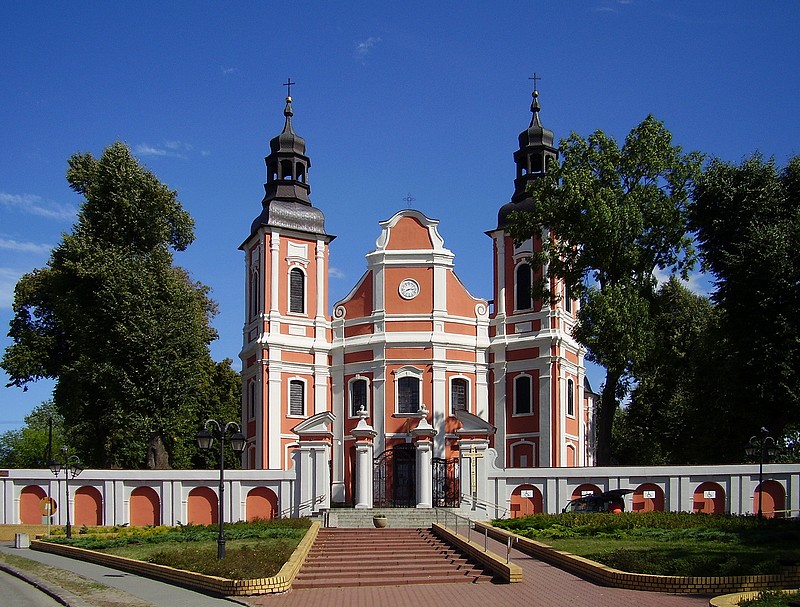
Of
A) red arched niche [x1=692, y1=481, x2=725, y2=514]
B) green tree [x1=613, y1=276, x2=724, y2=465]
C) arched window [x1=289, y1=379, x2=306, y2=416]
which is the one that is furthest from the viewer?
green tree [x1=613, y1=276, x2=724, y2=465]

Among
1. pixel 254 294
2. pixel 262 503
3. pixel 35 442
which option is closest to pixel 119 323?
pixel 254 294

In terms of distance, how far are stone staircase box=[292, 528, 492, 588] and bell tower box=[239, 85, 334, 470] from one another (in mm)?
15002

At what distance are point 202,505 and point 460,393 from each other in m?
12.2

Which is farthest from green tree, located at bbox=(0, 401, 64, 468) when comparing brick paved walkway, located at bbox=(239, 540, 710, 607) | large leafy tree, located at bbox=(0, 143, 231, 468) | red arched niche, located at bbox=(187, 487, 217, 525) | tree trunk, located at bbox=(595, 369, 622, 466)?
brick paved walkway, located at bbox=(239, 540, 710, 607)

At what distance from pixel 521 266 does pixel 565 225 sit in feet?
29.2

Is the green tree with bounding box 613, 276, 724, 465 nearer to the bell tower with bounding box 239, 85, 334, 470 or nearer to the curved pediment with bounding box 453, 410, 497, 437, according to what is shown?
the curved pediment with bounding box 453, 410, 497, 437

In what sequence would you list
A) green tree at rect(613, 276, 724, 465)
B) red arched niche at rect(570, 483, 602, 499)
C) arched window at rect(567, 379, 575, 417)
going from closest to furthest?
red arched niche at rect(570, 483, 602, 499) → arched window at rect(567, 379, 575, 417) → green tree at rect(613, 276, 724, 465)

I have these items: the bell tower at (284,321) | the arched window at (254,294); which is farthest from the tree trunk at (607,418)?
the arched window at (254,294)

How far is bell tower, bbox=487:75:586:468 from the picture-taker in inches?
1713

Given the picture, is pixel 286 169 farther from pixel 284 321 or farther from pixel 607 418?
pixel 607 418

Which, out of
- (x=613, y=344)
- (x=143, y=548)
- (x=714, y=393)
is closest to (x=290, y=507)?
(x=143, y=548)

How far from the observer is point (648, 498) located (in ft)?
120

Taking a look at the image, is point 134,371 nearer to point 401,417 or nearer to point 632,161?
point 401,417

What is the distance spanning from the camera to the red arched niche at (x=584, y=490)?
122 ft
